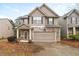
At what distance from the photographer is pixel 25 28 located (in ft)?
7.61

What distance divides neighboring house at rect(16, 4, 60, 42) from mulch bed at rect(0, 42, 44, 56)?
101mm

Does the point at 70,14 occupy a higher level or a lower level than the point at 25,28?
higher

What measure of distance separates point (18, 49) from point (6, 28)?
0.34 meters

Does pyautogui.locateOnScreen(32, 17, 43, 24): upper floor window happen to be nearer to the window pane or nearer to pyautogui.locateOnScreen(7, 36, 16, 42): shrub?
the window pane

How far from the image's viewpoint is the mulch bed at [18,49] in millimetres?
2344

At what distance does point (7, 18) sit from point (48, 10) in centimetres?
59

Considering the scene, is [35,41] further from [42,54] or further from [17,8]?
[17,8]

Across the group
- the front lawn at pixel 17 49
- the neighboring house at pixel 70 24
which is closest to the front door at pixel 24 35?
the front lawn at pixel 17 49

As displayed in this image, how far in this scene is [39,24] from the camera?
7.75 feet

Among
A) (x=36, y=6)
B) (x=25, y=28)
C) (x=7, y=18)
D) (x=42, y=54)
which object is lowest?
(x=42, y=54)

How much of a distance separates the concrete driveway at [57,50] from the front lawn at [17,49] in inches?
2.4

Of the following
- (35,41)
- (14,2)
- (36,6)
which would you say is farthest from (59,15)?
(14,2)

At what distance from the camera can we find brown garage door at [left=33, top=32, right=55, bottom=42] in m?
2.38

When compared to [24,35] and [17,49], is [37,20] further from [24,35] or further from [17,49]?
[17,49]
